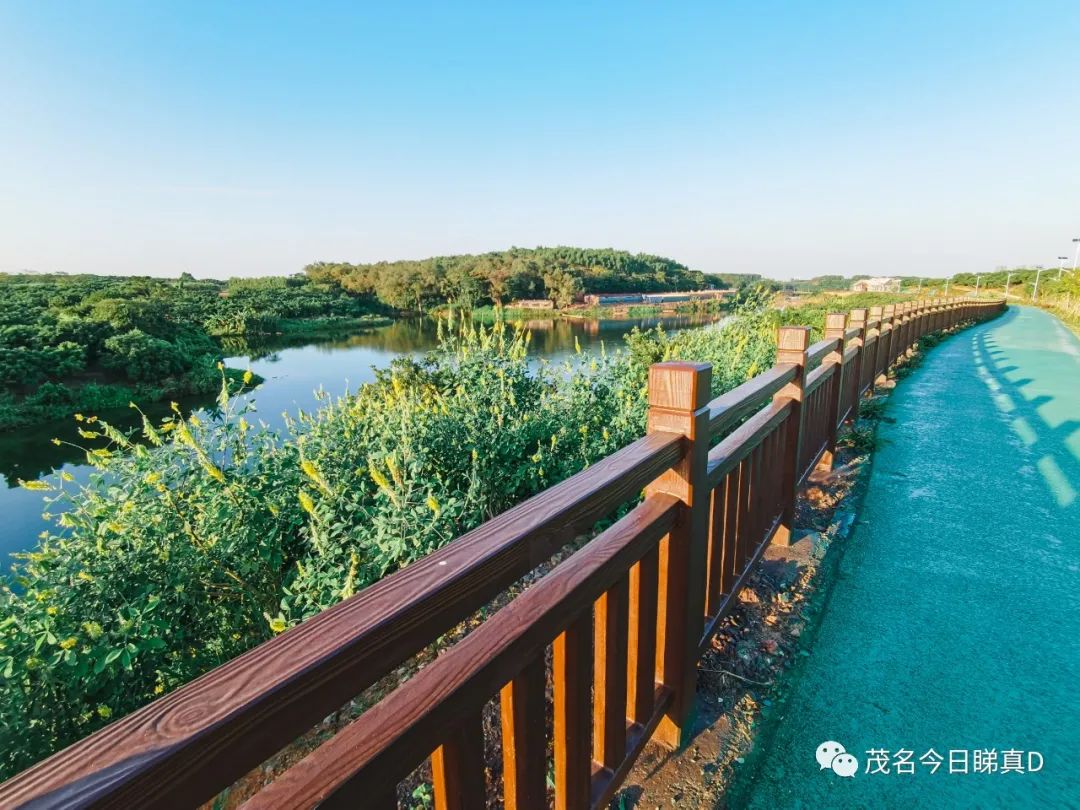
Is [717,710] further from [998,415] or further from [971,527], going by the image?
[998,415]

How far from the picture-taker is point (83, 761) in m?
0.45

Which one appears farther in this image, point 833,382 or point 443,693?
point 833,382

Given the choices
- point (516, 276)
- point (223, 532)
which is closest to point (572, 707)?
point (223, 532)

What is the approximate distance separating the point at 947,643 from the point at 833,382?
2031 millimetres

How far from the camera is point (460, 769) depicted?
861 mm

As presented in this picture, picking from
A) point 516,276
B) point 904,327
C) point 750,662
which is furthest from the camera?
point 516,276

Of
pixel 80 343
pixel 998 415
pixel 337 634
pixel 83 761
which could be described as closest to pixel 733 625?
pixel 337 634

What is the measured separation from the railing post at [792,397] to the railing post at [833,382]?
1136mm

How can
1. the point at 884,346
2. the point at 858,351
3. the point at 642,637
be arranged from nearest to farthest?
the point at 642,637 → the point at 858,351 → the point at 884,346

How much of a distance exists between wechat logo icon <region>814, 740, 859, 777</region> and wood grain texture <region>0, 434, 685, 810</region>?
1483 millimetres

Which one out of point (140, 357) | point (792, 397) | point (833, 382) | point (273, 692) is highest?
point (273, 692)

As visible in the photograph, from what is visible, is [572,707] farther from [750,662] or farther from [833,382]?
[833,382]

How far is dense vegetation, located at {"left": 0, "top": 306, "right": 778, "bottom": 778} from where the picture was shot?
72.0 inches

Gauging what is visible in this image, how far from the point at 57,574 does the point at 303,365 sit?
30673 millimetres
